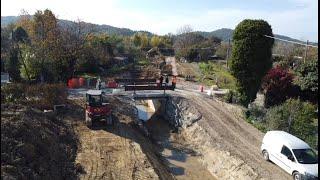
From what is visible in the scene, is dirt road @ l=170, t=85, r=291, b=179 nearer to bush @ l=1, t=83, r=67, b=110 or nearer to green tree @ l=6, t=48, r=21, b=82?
bush @ l=1, t=83, r=67, b=110

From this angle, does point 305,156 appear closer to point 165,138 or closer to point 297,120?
point 297,120

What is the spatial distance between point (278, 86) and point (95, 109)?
575 inches

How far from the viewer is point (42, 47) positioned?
133 feet

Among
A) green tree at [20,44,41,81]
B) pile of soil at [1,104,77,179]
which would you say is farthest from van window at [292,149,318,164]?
green tree at [20,44,41,81]

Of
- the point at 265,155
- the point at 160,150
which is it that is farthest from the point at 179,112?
the point at 265,155

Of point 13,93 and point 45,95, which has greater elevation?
point 13,93

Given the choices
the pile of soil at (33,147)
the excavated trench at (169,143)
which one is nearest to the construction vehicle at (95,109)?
the pile of soil at (33,147)

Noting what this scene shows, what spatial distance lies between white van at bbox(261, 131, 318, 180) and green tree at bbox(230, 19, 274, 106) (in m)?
10.2

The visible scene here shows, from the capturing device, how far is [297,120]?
89.0 ft

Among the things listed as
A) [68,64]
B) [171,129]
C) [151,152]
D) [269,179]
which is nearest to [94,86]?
[68,64]

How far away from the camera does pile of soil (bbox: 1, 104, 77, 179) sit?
1795 cm

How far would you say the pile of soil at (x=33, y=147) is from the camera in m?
18.0

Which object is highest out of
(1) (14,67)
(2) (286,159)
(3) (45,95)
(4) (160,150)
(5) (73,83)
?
(1) (14,67)

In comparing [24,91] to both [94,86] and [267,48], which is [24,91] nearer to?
[94,86]
